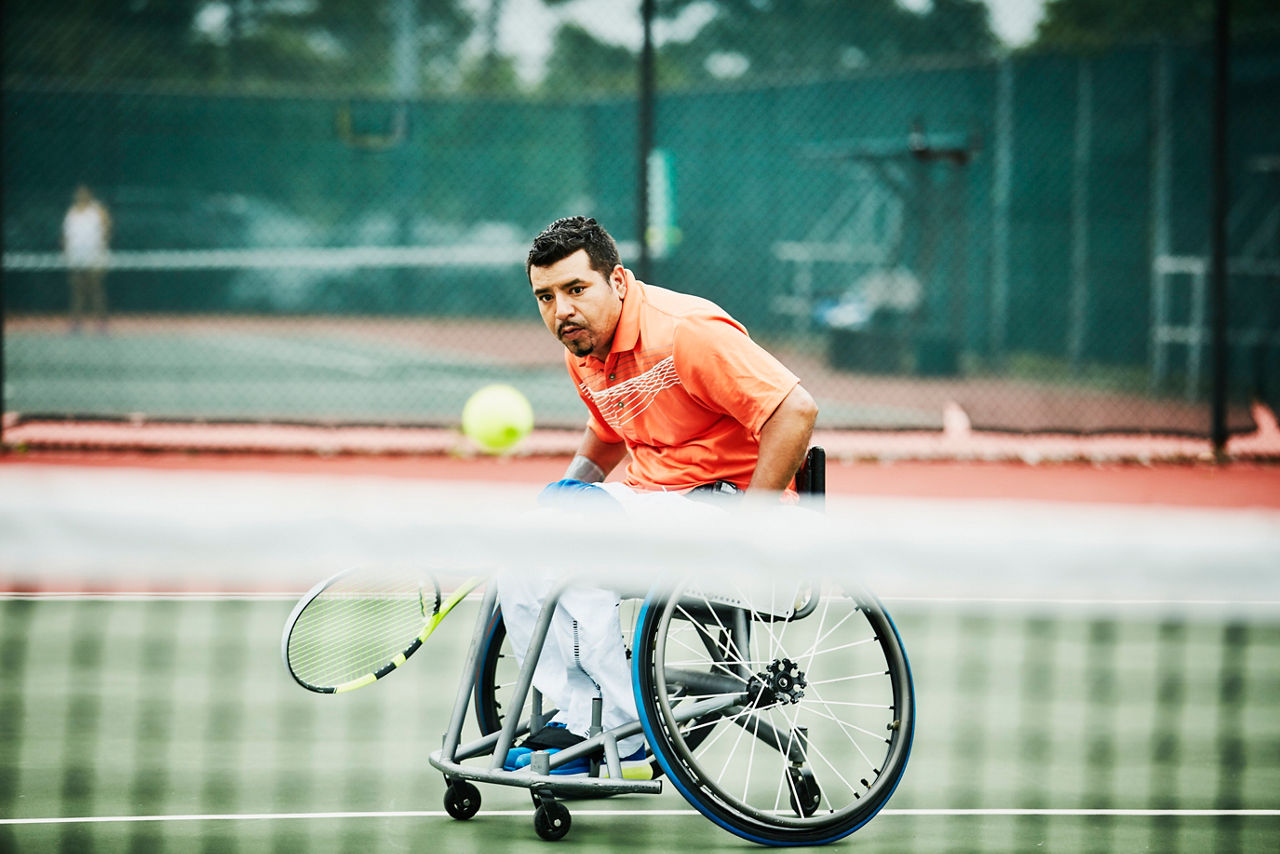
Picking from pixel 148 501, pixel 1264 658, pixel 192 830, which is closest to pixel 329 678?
pixel 192 830

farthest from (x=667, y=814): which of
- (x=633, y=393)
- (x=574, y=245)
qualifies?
(x=574, y=245)

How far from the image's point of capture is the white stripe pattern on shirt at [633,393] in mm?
3119

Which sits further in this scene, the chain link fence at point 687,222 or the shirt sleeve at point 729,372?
the chain link fence at point 687,222

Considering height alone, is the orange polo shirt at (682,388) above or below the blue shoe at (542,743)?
above

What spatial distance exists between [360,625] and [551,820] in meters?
0.61

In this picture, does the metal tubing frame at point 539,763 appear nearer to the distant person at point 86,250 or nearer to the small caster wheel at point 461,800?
the small caster wheel at point 461,800

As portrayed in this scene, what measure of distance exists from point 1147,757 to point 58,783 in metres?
2.54

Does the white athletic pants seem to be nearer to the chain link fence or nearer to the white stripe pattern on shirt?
the white stripe pattern on shirt

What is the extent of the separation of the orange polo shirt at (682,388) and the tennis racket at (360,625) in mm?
504

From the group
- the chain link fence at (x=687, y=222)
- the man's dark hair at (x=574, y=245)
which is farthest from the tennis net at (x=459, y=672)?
the chain link fence at (x=687, y=222)

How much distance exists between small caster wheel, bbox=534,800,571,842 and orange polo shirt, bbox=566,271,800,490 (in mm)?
709

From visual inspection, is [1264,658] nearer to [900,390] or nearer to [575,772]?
[575,772]

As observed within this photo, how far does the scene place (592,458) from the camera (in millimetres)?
3467

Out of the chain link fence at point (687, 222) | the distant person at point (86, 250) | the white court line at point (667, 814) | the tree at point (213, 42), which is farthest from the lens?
the tree at point (213, 42)
